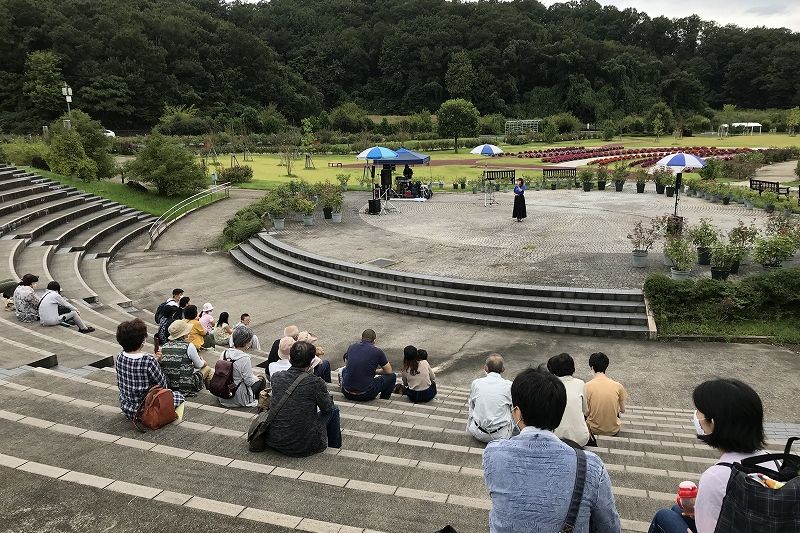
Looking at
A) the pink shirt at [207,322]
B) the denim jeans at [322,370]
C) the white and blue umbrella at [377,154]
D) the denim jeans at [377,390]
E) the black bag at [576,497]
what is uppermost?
the white and blue umbrella at [377,154]

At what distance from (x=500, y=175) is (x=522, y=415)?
3073 centimetres

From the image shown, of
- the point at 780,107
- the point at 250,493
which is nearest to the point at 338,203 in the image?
the point at 250,493

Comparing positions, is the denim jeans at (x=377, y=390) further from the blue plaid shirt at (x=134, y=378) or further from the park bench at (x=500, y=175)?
the park bench at (x=500, y=175)

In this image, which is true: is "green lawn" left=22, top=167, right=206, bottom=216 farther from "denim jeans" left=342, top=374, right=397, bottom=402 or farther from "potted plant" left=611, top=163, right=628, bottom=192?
"denim jeans" left=342, top=374, right=397, bottom=402

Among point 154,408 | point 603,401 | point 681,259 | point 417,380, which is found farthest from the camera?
point 681,259

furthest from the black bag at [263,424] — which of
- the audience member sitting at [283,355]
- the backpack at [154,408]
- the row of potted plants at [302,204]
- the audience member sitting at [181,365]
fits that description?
the row of potted plants at [302,204]

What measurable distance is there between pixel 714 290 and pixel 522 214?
33.6 ft

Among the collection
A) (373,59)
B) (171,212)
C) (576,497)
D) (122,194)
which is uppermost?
(373,59)

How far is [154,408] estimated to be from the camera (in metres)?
5.74

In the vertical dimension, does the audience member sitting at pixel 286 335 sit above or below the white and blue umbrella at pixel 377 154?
below

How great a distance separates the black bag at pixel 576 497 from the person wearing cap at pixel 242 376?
15.3ft

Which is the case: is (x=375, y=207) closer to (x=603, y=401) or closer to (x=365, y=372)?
(x=365, y=372)

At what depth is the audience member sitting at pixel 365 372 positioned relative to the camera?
24.7 feet

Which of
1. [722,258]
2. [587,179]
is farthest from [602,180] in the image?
[722,258]
